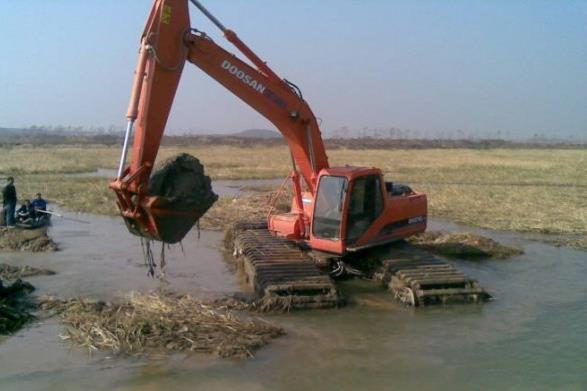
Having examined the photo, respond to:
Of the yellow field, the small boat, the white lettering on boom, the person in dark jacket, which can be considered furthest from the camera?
the yellow field

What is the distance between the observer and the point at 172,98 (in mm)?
9016

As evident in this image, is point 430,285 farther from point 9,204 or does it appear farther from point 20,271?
point 9,204

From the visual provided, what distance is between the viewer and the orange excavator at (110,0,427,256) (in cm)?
819

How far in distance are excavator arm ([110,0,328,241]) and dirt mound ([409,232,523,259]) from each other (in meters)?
4.60

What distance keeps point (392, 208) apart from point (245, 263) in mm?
3078

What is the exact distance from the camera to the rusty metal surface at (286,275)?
30.2ft

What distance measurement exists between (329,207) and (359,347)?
11.0 ft

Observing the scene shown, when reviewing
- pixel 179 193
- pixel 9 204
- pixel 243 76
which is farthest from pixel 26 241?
pixel 179 193

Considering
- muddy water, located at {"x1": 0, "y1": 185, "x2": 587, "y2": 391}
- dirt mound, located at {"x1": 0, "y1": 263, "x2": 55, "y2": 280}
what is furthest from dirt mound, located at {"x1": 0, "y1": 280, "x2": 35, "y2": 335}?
dirt mound, located at {"x1": 0, "y1": 263, "x2": 55, "y2": 280}

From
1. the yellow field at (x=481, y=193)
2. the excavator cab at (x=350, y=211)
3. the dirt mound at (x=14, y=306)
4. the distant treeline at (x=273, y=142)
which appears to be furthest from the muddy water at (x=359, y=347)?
the distant treeline at (x=273, y=142)

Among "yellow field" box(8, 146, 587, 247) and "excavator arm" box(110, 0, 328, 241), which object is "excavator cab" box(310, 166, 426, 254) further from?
"yellow field" box(8, 146, 587, 247)

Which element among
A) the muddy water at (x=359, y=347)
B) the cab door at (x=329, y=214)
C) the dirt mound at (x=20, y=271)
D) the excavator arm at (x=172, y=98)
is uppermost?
the excavator arm at (x=172, y=98)

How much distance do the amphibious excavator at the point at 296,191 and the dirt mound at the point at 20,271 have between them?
148 inches

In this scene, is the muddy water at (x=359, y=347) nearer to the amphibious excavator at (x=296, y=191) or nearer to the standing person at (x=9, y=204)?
the amphibious excavator at (x=296, y=191)
